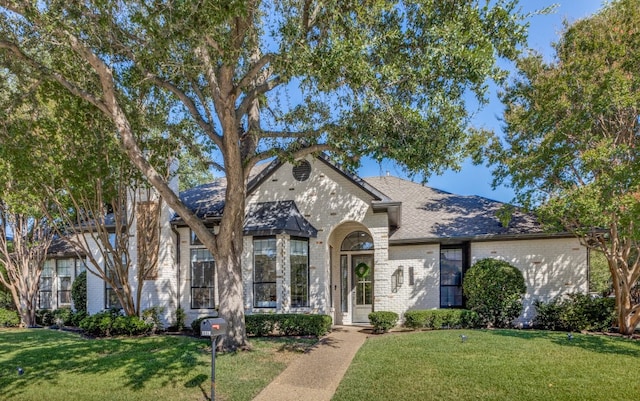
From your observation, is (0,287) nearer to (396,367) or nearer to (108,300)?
(108,300)

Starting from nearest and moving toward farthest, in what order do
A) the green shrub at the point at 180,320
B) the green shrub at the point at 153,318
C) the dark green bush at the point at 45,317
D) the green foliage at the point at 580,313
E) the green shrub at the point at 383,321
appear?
the green foliage at the point at 580,313 → the green shrub at the point at 383,321 → the green shrub at the point at 153,318 → the green shrub at the point at 180,320 → the dark green bush at the point at 45,317

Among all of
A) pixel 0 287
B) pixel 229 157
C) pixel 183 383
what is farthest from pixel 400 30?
pixel 0 287

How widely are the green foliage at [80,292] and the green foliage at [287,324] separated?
29.9ft

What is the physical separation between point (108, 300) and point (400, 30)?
1416cm

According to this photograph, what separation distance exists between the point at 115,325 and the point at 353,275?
8.14 meters

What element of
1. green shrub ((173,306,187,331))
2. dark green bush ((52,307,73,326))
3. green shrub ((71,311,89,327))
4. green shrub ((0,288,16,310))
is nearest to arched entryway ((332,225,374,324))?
green shrub ((173,306,187,331))

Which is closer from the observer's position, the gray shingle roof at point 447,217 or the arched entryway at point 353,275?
the gray shingle roof at point 447,217

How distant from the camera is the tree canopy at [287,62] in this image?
6.89 metres

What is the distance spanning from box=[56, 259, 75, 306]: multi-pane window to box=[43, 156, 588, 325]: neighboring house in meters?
6.55

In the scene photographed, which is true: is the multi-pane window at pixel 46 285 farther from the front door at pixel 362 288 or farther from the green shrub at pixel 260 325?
the front door at pixel 362 288

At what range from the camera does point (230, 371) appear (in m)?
7.62

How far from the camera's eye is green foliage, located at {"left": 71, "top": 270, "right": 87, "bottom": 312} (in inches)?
643

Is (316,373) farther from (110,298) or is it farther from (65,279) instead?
(65,279)

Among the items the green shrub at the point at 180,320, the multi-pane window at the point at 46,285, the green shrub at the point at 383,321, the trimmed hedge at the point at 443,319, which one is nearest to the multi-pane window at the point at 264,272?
the green shrub at the point at 180,320
